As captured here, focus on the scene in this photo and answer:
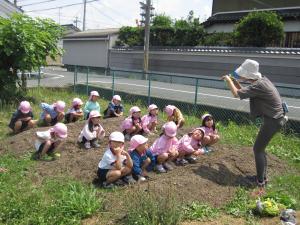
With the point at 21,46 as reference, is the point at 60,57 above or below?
below

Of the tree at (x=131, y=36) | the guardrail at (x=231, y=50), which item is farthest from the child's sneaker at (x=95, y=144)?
the tree at (x=131, y=36)

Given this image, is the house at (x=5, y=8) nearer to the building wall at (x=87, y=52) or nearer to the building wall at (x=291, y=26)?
the building wall at (x=87, y=52)

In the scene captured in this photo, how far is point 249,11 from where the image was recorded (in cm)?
2761

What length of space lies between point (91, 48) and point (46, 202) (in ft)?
119

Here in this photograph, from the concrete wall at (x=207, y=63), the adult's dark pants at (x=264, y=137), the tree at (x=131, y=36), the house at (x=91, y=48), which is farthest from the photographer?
the house at (x=91, y=48)

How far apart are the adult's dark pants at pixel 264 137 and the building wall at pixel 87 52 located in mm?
32749

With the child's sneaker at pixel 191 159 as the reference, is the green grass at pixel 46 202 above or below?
below

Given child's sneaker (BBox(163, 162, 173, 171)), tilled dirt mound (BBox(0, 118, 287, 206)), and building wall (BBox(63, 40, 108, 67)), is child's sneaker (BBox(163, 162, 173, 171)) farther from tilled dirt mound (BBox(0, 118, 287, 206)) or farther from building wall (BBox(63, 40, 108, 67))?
building wall (BBox(63, 40, 108, 67))

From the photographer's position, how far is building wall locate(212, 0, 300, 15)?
2778 centimetres

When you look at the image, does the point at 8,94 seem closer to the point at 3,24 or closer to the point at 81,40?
the point at 3,24

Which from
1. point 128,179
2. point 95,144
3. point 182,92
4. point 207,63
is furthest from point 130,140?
point 207,63

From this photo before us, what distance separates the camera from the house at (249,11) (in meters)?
24.9

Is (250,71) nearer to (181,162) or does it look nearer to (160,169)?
(181,162)

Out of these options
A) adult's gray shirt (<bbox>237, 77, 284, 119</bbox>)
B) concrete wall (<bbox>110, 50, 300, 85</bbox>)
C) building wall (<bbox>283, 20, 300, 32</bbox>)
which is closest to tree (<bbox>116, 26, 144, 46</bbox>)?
concrete wall (<bbox>110, 50, 300, 85</bbox>)
